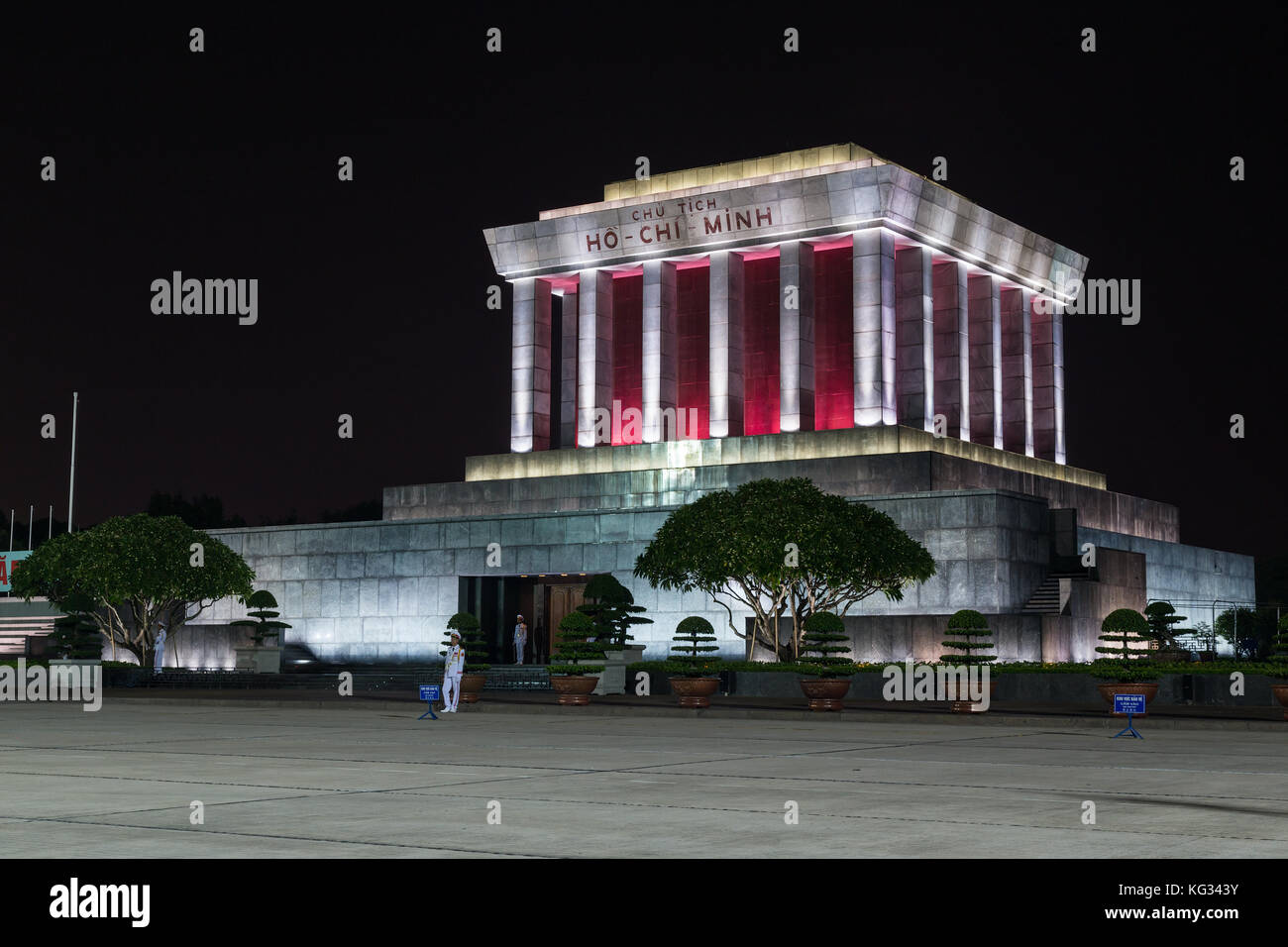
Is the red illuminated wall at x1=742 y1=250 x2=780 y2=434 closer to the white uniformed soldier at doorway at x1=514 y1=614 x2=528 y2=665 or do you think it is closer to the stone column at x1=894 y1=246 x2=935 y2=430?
the stone column at x1=894 y1=246 x2=935 y2=430

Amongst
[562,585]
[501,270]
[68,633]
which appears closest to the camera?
[68,633]

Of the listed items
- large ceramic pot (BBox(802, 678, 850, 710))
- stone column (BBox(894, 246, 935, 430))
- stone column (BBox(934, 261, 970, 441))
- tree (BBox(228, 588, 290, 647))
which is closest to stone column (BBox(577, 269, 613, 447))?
stone column (BBox(894, 246, 935, 430))

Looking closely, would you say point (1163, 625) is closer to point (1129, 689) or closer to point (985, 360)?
point (1129, 689)

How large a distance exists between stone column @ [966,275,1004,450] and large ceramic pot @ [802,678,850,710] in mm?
35896

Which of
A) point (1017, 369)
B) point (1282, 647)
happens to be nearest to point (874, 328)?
point (1017, 369)

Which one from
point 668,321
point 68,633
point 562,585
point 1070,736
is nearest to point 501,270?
point 668,321

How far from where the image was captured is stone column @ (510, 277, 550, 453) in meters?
70.6

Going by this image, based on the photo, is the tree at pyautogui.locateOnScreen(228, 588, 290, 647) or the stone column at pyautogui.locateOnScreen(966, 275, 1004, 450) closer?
the tree at pyautogui.locateOnScreen(228, 588, 290, 647)

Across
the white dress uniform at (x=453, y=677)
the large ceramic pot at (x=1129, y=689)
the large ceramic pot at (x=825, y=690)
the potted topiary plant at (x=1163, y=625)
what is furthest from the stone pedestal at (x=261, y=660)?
the large ceramic pot at (x=1129, y=689)

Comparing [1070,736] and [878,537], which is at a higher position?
[878,537]
